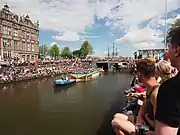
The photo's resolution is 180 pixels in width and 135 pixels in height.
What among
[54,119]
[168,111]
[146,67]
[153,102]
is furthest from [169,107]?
[54,119]

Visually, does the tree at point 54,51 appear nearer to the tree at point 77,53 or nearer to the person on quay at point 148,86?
the tree at point 77,53

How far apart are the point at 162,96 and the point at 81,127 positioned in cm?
1262

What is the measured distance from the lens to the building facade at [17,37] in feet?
189

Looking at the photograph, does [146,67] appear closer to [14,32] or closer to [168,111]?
[168,111]

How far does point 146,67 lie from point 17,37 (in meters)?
63.2

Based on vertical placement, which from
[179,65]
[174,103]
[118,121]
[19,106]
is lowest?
[19,106]

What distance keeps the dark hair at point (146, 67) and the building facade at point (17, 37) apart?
53.3 metres

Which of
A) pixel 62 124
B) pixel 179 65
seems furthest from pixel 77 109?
pixel 179 65

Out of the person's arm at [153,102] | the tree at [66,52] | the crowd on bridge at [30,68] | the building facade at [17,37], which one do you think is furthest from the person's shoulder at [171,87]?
the tree at [66,52]

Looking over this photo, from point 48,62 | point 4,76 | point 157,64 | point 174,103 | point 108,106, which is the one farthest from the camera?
point 48,62

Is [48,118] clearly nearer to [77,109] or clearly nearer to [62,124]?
[62,124]

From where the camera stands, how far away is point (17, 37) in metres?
63.4

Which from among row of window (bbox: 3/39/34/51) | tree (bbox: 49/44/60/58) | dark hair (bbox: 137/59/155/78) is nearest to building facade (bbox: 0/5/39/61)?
row of window (bbox: 3/39/34/51)

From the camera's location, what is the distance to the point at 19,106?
20.8 m
